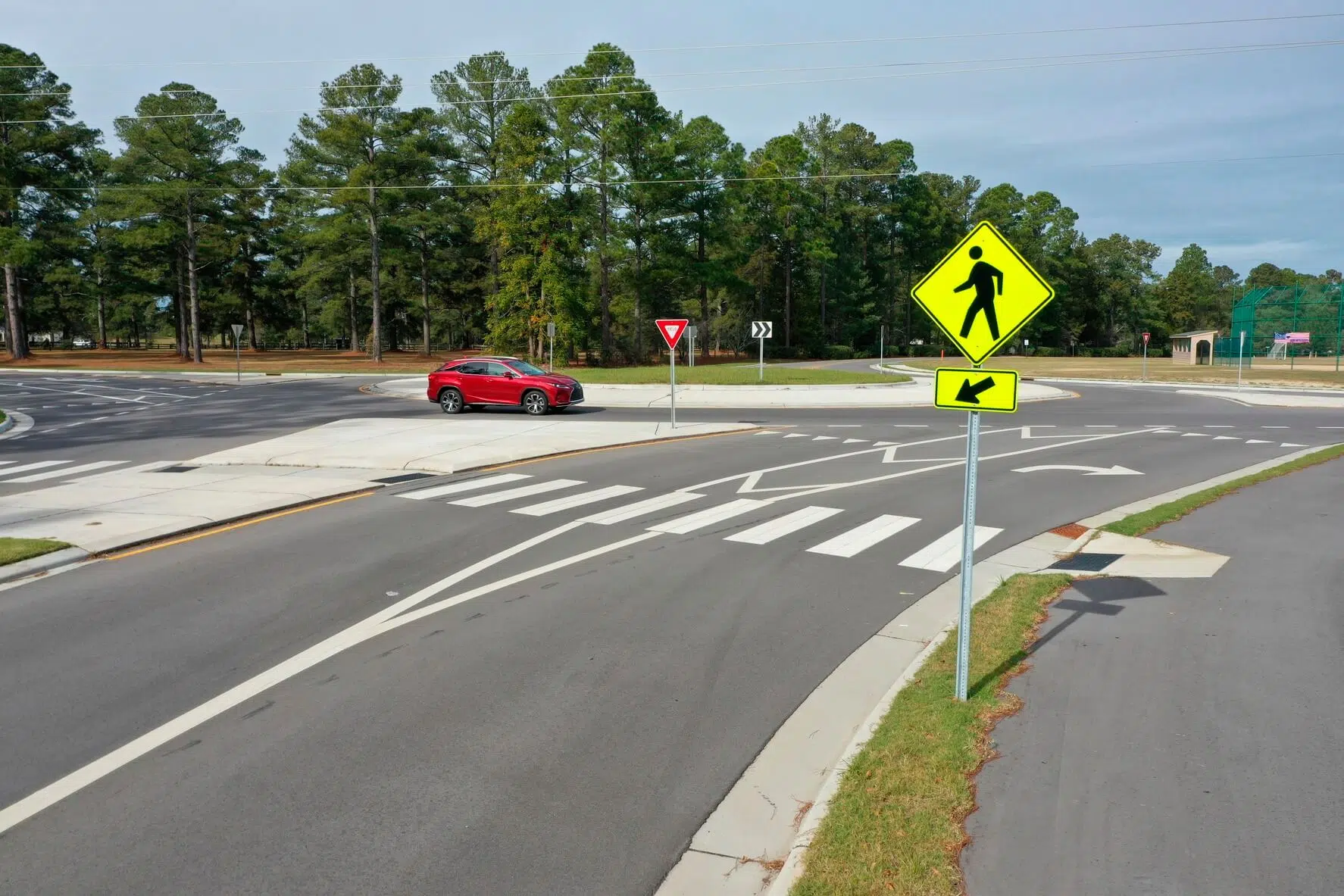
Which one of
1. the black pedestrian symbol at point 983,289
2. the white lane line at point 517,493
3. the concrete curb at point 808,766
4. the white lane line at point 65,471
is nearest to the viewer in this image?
the concrete curb at point 808,766

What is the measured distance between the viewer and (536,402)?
993 inches

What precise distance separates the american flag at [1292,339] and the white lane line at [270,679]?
81458 mm

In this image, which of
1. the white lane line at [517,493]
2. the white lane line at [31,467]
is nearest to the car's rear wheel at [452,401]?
the white lane line at [31,467]

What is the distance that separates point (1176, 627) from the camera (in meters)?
6.74

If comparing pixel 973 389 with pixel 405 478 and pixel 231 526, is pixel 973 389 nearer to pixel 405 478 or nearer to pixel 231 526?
pixel 231 526

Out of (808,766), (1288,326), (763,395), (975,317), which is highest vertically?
(1288,326)

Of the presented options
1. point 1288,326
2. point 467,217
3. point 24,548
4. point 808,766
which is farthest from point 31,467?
point 1288,326

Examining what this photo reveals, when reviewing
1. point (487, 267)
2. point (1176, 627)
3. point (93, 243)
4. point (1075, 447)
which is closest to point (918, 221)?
point (487, 267)

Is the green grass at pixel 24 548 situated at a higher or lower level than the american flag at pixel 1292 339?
lower

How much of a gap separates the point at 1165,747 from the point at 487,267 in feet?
249

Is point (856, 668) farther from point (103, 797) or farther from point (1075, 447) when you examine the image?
point (1075, 447)

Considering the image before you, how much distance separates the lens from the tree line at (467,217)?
177 ft

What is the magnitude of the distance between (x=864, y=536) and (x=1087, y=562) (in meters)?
2.34

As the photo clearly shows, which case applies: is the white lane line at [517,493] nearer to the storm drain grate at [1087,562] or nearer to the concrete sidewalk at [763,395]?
the storm drain grate at [1087,562]
